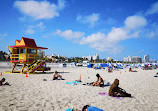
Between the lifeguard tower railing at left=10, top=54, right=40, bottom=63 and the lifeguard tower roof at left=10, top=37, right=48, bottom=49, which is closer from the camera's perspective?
the lifeguard tower railing at left=10, top=54, right=40, bottom=63

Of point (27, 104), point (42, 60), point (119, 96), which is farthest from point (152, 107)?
point (42, 60)

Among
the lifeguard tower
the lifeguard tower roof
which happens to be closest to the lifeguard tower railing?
the lifeguard tower

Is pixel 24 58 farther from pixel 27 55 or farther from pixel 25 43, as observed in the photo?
pixel 25 43

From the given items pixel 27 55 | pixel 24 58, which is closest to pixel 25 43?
pixel 27 55

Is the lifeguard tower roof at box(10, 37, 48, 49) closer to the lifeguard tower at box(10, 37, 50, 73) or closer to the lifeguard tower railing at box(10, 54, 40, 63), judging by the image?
the lifeguard tower at box(10, 37, 50, 73)

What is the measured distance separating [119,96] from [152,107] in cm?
195

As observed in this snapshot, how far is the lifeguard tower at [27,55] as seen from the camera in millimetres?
20661

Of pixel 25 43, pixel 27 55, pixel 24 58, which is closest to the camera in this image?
pixel 24 58

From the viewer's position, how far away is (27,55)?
67.6 ft

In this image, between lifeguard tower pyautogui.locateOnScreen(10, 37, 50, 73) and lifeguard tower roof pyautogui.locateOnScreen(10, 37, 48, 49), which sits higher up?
lifeguard tower roof pyautogui.locateOnScreen(10, 37, 48, 49)

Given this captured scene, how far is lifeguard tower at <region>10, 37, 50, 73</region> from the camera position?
2066 centimetres

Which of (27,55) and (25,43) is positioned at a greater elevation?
(25,43)

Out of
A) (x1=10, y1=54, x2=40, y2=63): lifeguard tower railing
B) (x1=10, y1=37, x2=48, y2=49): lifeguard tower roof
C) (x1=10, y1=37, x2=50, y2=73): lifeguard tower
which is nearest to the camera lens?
(x1=10, y1=54, x2=40, y2=63): lifeguard tower railing

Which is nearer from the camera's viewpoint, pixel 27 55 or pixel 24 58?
pixel 24 58
